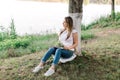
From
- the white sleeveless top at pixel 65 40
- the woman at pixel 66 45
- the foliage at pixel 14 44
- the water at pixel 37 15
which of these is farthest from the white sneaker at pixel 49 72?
the water at pixel 37 15

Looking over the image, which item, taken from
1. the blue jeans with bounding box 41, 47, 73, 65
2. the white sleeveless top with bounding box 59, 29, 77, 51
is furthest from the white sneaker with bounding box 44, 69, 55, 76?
the white sleeveless top with bounding box 59, 29, 77, 51

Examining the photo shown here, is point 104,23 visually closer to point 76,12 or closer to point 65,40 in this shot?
point 76,12

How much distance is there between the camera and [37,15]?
16000mm

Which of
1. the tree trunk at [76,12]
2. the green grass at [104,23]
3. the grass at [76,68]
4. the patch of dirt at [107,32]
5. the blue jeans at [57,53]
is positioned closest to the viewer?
the blue jeans at [57,53]

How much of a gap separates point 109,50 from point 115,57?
57 centimetres

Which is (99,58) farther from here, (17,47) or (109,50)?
(17,47)

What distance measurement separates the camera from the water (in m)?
13.6

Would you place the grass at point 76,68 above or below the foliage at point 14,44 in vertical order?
below

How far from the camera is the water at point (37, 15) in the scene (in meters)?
13.6

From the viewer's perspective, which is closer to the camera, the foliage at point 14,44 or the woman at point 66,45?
the woman at point 66,45

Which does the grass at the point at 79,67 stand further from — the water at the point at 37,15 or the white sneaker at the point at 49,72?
the water at the point at 37,15

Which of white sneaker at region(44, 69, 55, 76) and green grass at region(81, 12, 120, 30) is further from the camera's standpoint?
green grass at region(81, 12, 120, 30)

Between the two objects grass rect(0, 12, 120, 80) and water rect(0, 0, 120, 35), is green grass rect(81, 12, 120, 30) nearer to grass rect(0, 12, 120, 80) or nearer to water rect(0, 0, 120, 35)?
water rect(0, 0, 120, 35)

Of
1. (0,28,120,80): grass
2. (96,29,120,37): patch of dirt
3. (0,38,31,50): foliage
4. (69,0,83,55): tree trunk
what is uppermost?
(69,0,83,55): tree trunk
